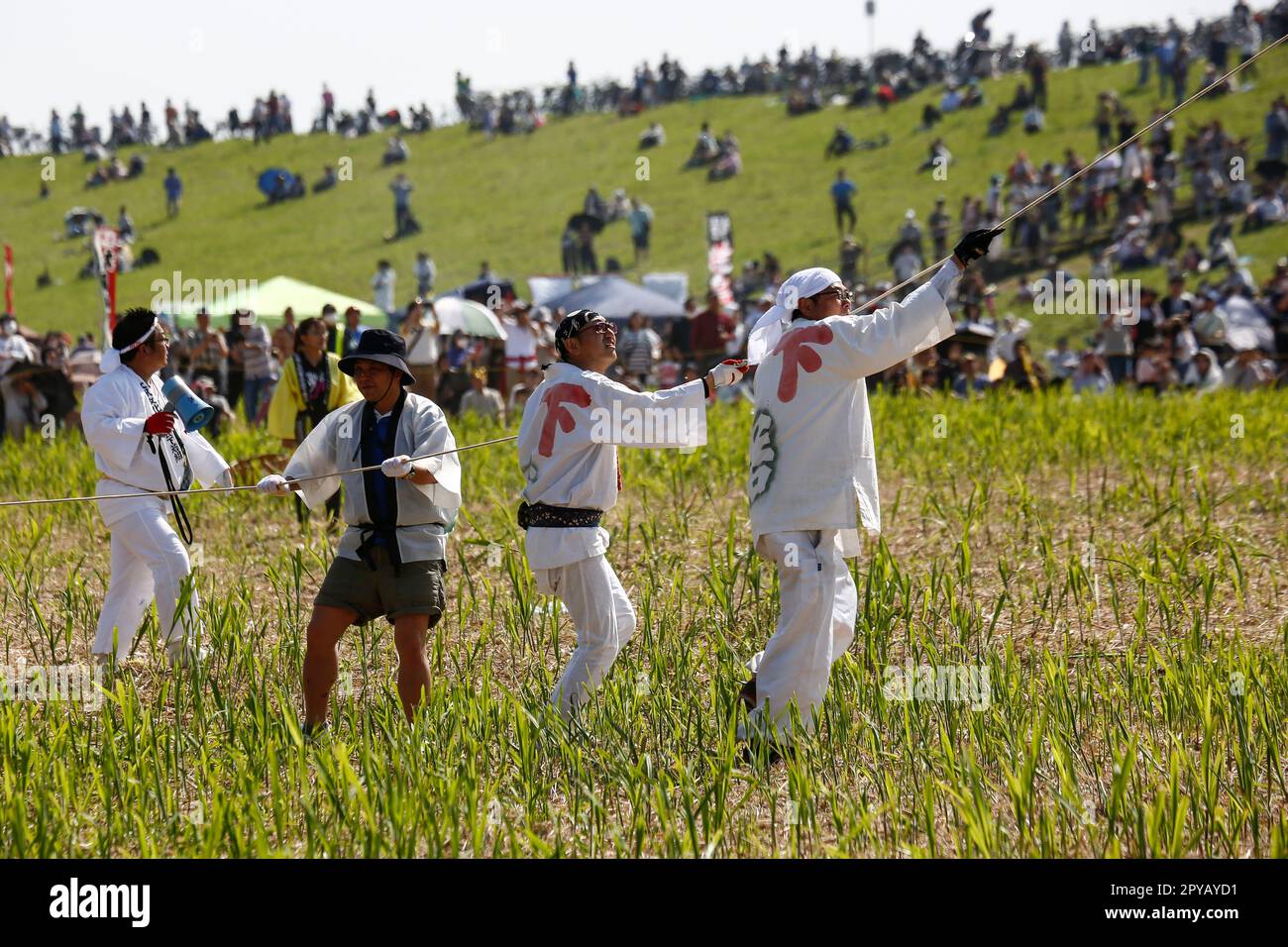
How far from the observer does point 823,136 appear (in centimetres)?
4294

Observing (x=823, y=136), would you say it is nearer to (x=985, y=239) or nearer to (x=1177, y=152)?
(x=1177, y=152)

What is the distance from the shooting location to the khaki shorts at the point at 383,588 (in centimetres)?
530

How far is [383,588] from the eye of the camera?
5312 millimetres

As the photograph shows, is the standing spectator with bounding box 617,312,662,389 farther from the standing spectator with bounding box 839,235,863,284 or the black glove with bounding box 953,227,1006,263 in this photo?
the black glove with bounding box 953,227,1006,263

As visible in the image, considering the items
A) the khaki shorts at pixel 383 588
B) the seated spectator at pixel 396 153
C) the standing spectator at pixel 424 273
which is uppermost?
the seated spectator at pixel 396 153

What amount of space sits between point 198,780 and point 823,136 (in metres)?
40.2

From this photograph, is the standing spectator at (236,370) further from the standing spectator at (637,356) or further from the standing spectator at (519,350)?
the standing spectator at (637,356)

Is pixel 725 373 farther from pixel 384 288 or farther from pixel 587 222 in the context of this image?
pixel 587 222

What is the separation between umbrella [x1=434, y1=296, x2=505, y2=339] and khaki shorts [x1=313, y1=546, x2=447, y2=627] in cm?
1273

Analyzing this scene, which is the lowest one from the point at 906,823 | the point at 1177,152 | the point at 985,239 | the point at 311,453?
the point at 906,823

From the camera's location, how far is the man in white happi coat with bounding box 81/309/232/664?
6.16 m

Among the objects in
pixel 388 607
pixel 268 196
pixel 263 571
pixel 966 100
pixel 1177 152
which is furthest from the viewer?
pixel 268 196

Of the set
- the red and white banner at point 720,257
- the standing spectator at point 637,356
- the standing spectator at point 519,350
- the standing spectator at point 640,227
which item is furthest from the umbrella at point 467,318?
the standing spectator at point 640,227

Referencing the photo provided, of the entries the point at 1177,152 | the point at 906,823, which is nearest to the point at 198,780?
the point at 906,823
